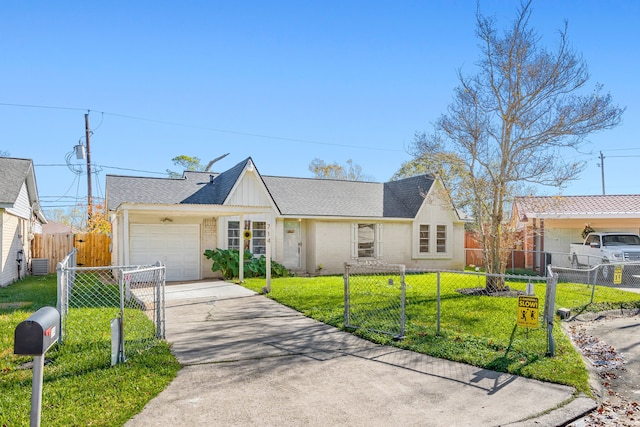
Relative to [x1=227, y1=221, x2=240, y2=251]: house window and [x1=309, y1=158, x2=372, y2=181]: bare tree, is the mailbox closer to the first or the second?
[x1=227, y1=221, x2=240, y2=251]: house window

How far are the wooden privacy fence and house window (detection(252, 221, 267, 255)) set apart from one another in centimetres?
770

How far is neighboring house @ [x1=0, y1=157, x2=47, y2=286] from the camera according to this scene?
14.5 metres

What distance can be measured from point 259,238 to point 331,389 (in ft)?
44.5

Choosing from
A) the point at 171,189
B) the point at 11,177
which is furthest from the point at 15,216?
the point at 171,189

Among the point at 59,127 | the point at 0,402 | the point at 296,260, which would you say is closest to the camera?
the point at 0,402

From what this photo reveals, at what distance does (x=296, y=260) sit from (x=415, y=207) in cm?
608

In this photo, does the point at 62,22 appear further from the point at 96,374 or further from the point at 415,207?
the point at 415,207

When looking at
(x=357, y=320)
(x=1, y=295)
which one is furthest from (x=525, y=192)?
(x=1, y=295)

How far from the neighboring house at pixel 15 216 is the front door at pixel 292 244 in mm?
9672

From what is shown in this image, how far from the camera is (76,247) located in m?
21.0

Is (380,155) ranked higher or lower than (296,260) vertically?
higher

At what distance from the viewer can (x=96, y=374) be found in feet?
17.5

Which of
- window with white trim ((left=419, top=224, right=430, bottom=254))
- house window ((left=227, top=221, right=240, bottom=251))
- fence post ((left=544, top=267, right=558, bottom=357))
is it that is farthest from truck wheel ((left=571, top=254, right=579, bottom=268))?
fence post ((left=544, top=267, right=558, bottom=357))

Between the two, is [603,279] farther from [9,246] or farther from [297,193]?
[9,246]
